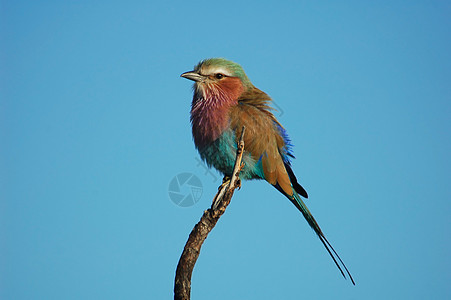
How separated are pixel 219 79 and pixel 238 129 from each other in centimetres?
80

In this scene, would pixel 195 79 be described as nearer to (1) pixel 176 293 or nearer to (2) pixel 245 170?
(2) pixel 245 170

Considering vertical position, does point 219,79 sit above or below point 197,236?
above

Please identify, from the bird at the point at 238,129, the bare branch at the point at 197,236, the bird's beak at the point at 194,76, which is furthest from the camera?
the bird's beak at the point at 194,76

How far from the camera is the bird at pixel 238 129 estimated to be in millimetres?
5195

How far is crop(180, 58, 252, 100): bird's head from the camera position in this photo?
5496mm

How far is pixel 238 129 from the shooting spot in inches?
202

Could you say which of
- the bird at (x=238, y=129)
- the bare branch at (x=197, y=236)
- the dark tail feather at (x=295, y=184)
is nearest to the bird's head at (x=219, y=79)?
the bird at (x=238, y=129)

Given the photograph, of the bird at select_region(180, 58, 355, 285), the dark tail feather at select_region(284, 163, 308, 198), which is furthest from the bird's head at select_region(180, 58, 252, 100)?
the dark tail feather at select_region(284, 163, 308, 198)

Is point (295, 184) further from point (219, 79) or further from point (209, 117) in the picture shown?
point (219, 79)

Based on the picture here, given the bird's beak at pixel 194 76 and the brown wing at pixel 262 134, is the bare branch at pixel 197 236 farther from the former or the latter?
the bird's beak at pixel 194 76

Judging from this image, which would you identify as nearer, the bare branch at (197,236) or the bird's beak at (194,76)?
the bare branch at (197,236)

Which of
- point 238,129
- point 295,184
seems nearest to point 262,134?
point 238,129

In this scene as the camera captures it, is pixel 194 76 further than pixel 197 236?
Yes

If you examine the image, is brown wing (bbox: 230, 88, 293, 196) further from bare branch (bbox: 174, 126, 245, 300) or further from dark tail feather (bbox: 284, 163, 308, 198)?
bare branch (bbox: 174, 126, 245, 300)
